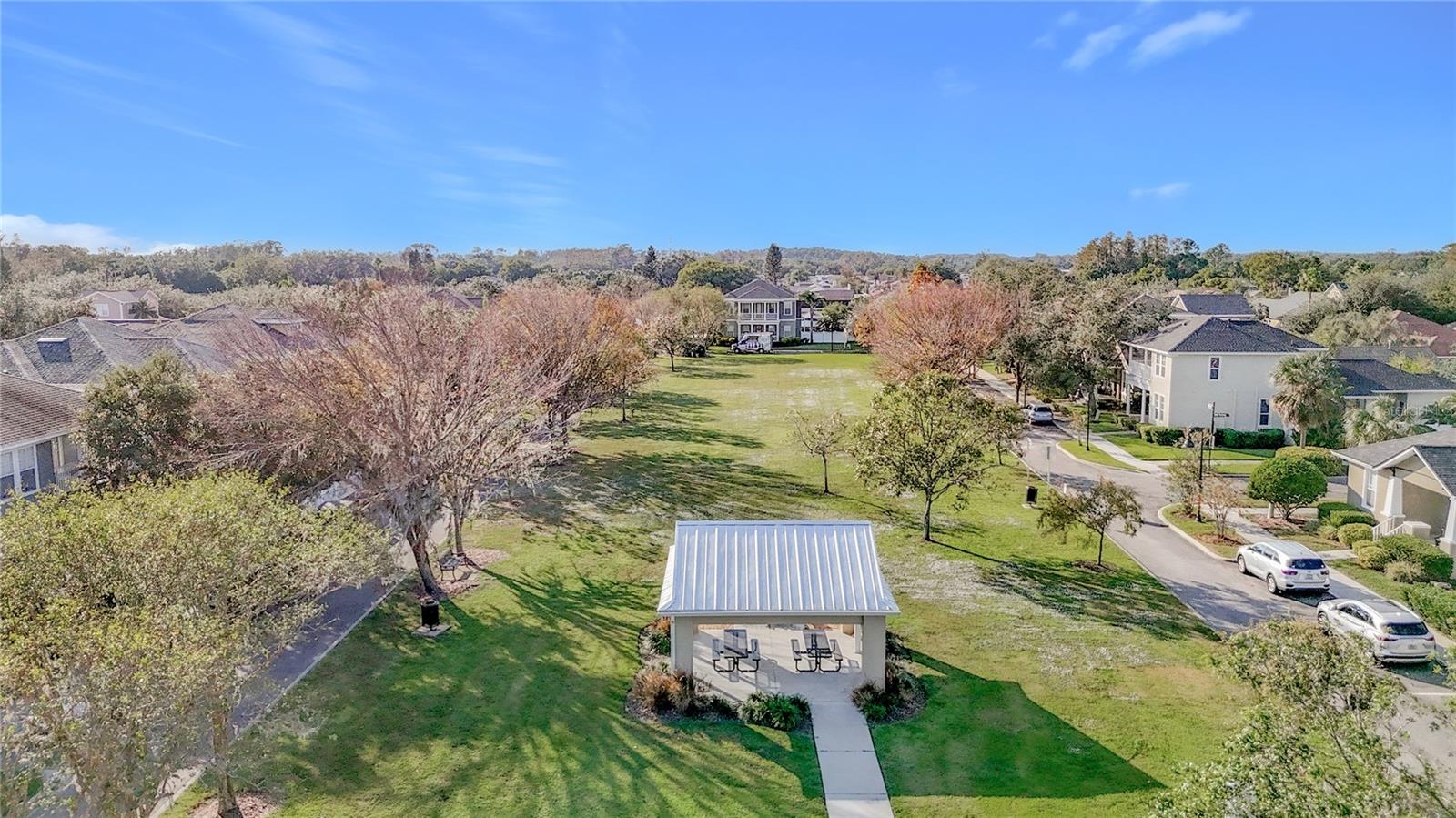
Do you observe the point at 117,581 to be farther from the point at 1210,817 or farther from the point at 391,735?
the point at 1210,817

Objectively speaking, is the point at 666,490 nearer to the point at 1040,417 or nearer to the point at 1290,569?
the point at 1290,569

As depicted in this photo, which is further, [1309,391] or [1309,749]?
[1309,391]

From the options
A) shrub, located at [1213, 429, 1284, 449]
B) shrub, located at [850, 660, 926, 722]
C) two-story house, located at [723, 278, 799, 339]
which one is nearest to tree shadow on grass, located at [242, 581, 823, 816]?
shrub, located at [850, 660, 926, 722]

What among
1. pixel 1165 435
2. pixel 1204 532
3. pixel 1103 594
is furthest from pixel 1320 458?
pixel 1103 594

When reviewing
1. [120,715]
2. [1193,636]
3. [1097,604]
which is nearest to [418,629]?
[120,715]

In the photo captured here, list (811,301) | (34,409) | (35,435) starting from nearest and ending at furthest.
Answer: (35,435) < (34,409) < (811,301)

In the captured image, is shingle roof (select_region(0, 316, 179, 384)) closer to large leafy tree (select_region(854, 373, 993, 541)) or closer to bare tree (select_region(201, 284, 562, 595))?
bare tree (select_region(201, 284, 562, 595))

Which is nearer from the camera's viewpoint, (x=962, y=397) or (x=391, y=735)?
(x=391, y=735)
